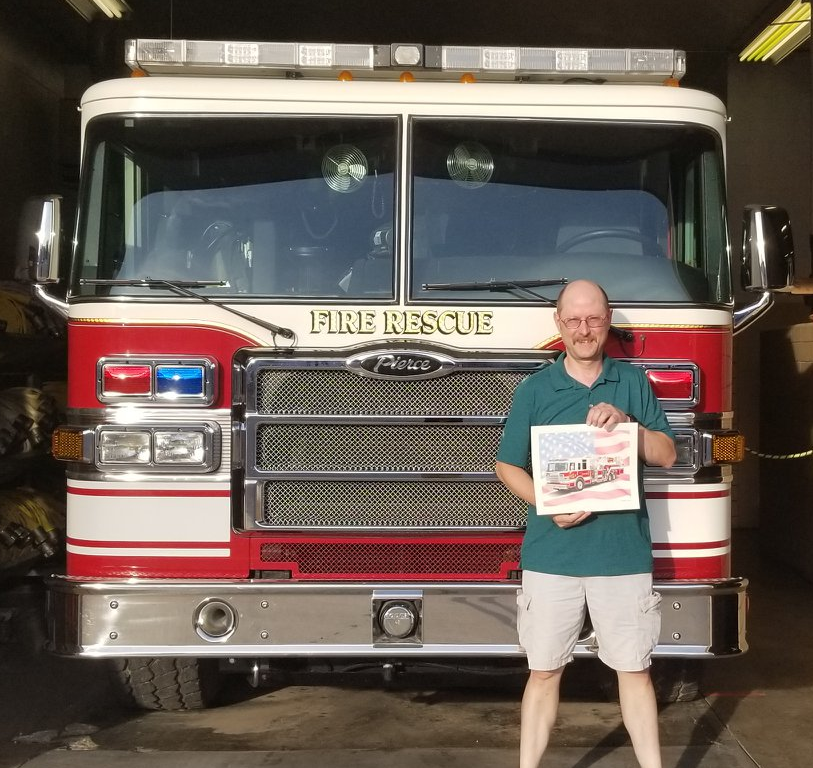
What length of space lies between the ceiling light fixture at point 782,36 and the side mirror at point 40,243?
23.4ft

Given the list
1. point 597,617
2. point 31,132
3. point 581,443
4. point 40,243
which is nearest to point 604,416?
point 581,443

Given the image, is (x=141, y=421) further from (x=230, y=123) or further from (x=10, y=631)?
(x=10, y=631)

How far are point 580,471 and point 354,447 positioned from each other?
0.99 metres

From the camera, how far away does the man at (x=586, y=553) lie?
12.3ft

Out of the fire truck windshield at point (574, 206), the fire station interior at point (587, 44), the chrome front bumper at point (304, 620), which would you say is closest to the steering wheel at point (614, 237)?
the fire truck windshield at point (574, 206)

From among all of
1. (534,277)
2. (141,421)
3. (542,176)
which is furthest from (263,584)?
(542,176)

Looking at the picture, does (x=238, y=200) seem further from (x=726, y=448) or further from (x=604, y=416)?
(x=726, y=448)

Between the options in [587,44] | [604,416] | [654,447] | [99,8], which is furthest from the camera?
[587,44]

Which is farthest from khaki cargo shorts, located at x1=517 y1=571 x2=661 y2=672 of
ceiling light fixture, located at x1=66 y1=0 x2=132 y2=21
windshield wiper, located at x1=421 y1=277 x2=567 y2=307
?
ceiling light fixture, located at x1=66 y1=0 x2=132 y2=21

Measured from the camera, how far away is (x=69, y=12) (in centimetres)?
934

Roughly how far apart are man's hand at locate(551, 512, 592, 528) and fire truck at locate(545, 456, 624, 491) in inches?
3.3

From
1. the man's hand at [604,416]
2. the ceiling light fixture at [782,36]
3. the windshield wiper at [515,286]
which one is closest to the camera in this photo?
the man's hand at [604,416]

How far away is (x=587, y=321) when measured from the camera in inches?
147

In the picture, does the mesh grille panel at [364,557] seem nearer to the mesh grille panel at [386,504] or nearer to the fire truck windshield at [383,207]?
the mesh grille panel at [386,504]
